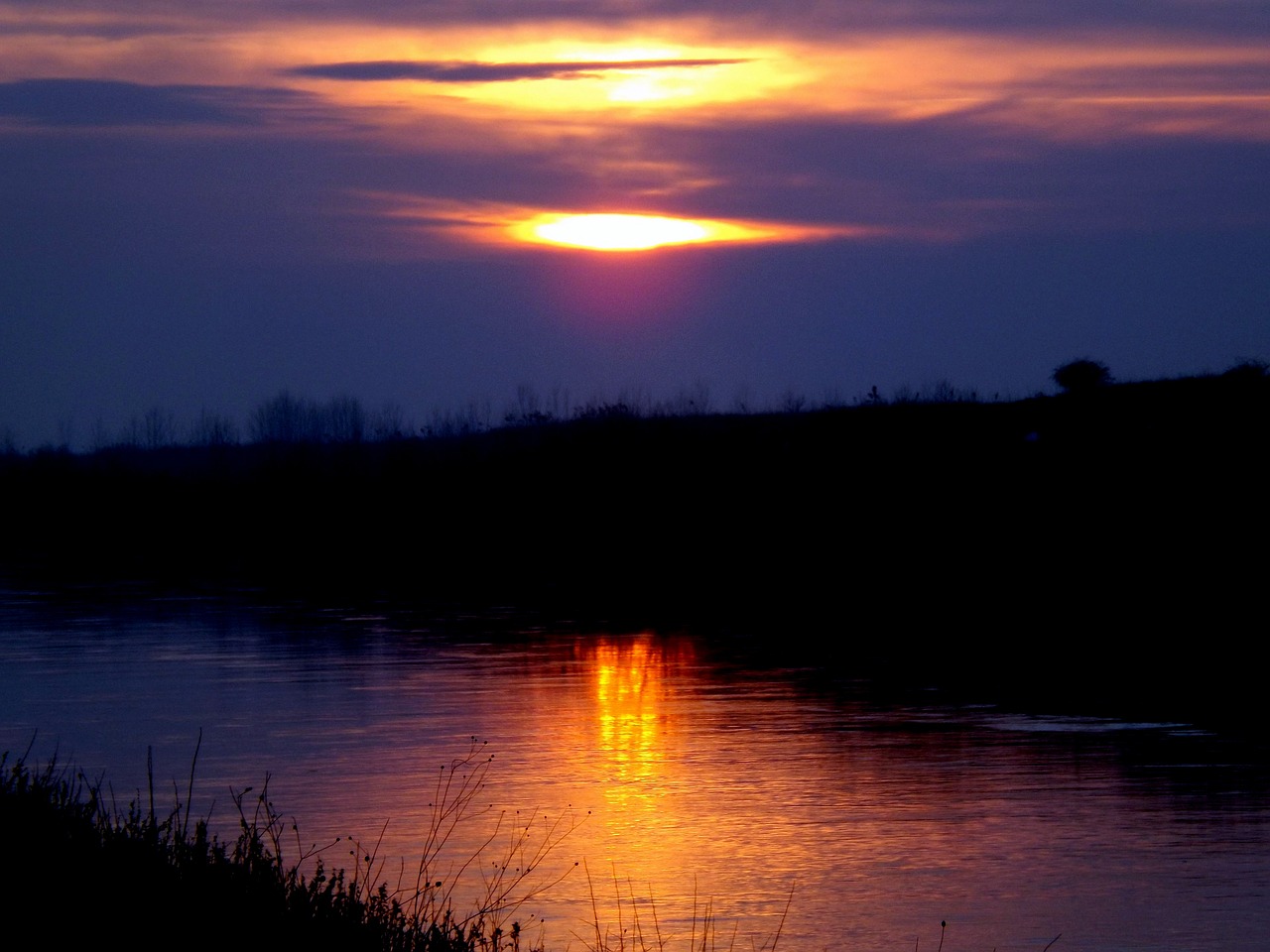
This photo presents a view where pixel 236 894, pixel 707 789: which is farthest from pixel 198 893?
pixel 707 789

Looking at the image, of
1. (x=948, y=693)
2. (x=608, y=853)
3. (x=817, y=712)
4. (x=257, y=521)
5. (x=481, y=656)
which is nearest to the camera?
(x=608, y=853)

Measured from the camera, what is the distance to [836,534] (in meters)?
35.4

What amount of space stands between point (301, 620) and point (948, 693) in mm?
11318

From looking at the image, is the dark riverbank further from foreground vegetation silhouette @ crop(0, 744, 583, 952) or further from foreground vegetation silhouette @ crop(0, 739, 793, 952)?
foreground vegetation silhouette @ crop(0, 744, 583, 952)

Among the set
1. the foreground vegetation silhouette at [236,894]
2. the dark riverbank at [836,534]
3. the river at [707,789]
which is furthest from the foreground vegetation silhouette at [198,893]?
the dark riverbank at [836,534]

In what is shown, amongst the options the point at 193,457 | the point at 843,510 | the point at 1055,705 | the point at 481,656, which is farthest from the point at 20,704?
the point at 193,457

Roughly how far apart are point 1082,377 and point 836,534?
754cm

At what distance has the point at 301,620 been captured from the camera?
24.2 metres

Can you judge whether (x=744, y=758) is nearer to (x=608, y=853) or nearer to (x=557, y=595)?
(x=608, y=853)

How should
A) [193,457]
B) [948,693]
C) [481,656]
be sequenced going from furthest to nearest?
[193,457] → [481,656] → [948,693]

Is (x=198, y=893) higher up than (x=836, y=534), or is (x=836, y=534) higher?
(x=836, y=534)

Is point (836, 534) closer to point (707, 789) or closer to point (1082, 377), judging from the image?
point (1082, 377)

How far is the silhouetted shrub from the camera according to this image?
38.0m

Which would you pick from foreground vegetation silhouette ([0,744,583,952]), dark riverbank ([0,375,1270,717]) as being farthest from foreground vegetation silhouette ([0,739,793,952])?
dark riverbank ([0,375,1270,717])
